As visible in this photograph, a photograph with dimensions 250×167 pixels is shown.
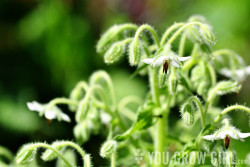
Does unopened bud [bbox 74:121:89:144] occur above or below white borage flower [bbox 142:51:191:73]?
below

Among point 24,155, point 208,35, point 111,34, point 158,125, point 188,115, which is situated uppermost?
point 111,34

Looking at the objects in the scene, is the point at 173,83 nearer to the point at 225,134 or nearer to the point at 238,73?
the point at 225,134

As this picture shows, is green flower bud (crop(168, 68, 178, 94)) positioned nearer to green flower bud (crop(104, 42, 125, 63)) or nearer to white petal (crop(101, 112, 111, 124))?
green flower bud (crop(104, 42, 125, 63))

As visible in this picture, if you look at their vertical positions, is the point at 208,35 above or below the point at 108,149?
above

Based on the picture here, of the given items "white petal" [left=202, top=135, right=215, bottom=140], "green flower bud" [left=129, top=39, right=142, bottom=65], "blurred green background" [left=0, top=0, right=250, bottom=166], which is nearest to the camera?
"white petal" [left=202, top=135, right=215, bottom=140]

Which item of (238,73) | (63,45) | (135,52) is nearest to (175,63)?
(135,52)

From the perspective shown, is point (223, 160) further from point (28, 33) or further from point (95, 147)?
point (28, 33)

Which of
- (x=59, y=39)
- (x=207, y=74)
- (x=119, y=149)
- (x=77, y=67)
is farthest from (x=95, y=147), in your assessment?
(x=207, y=74)

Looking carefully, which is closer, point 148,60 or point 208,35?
point 148,60

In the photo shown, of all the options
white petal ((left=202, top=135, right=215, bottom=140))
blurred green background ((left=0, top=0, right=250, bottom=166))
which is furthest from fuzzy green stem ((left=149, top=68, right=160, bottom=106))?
blurred green background ((left=0, top=0, right=250, bottom=166))
